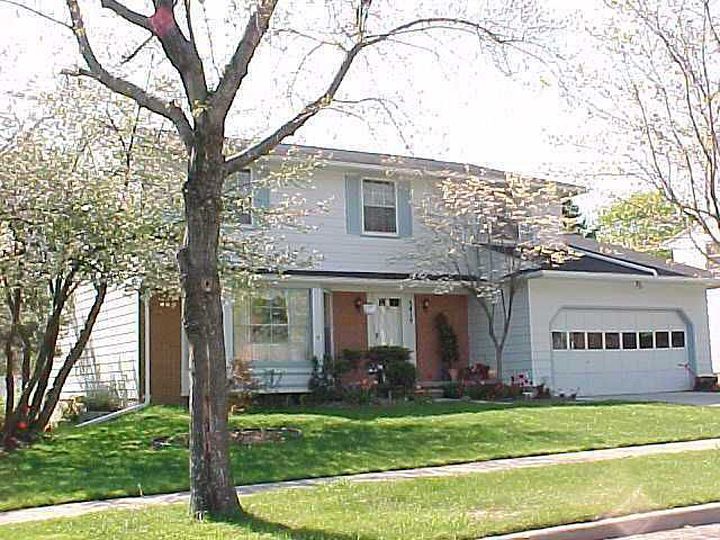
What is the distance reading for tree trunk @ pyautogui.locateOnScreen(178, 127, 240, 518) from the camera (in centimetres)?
888

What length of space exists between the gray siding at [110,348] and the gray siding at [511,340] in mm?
8840

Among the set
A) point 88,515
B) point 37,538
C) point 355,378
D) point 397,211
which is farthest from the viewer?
point 397,211

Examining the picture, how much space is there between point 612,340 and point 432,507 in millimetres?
16724

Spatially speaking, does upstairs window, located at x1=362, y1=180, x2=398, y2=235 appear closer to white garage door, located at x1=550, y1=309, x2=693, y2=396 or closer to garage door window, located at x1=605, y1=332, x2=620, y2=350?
white garage door, located at x1=550, y1=309, x2=693, y2=396

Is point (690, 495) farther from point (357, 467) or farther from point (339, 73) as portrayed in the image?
point (339, 73)

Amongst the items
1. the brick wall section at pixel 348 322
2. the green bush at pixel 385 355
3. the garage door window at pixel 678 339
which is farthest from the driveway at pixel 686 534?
the garage door window at pixel 678 339

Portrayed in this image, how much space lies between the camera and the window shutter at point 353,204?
2338 cm

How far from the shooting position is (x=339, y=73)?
1064 cm

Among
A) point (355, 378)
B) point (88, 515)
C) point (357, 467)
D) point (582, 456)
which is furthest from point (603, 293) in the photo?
point (88, 515)

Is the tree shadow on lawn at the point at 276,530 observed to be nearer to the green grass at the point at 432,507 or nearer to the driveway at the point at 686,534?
the green grass at the point at 432,507

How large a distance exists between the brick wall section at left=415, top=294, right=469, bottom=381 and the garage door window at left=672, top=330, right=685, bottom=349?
5799mm

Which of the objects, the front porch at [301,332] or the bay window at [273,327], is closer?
the front porch at [301,332]

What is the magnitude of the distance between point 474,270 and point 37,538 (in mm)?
17099

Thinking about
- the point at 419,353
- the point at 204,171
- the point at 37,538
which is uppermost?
the point at 204,171
